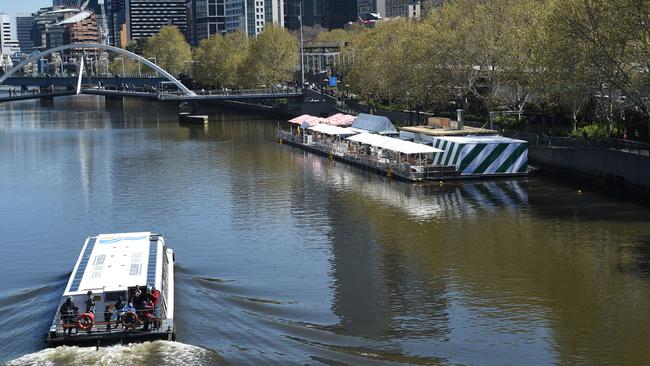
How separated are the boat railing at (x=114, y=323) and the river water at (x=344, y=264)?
69 cm

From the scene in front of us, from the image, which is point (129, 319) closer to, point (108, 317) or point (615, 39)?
point (108, 317)

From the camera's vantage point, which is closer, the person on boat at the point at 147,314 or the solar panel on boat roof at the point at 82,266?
the person on boat at the point at 147,314

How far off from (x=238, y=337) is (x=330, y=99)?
3920 inches

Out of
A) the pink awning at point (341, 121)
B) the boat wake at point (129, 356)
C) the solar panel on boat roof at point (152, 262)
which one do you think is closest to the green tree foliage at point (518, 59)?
the pink awning at point (341, 121)

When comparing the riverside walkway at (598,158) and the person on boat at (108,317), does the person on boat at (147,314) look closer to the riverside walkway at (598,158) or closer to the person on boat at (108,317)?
the person on boat at (108,317)

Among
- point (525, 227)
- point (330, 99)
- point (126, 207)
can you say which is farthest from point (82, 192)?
point (330, 99)

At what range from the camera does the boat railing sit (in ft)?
102

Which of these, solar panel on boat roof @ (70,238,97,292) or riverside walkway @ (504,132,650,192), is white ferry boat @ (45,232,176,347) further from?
riverside walkway @ (504,132,650,192)

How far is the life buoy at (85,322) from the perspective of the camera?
31.2 metres

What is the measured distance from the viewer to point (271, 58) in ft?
508

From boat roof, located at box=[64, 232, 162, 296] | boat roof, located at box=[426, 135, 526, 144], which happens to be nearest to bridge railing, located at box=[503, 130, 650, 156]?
boat roof, located at box=[426, 135, 526, 144]

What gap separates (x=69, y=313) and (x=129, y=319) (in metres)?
1.78

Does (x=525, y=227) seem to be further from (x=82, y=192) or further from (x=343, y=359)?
(x=82, y=192)

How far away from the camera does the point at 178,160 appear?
271 ft
